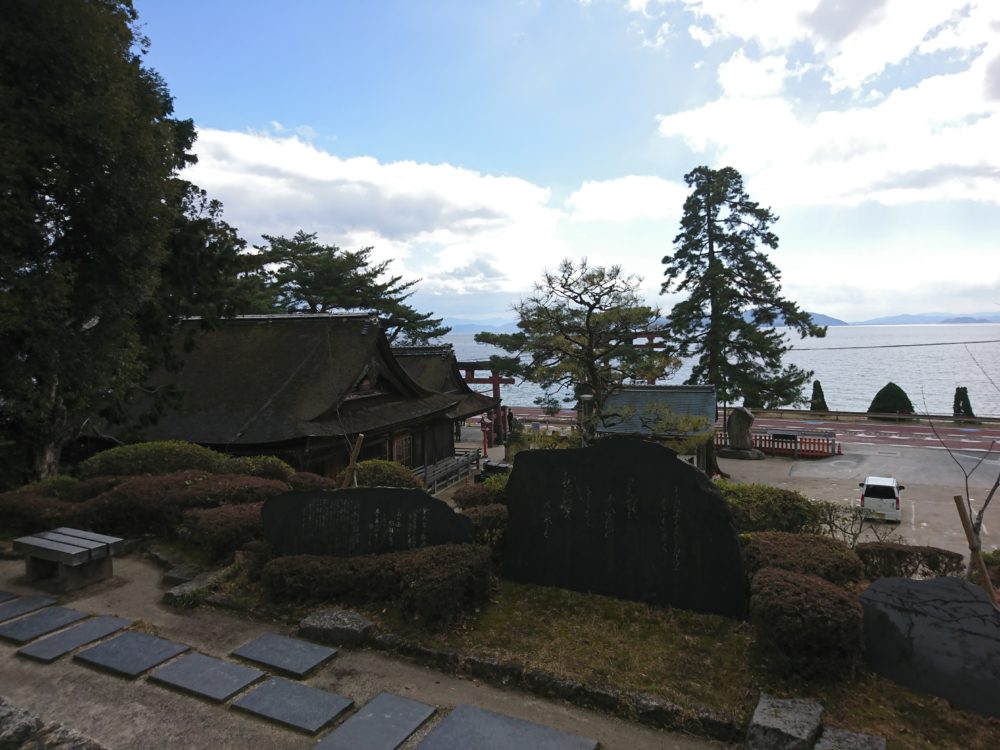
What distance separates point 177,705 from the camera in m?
4.28

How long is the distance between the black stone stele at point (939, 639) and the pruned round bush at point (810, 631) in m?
0.21

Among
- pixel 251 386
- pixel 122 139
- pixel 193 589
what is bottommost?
pixel 193 589

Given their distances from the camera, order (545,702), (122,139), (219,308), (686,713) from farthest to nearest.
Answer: (219,308) < (122,139) < (545,702) < (686,713)

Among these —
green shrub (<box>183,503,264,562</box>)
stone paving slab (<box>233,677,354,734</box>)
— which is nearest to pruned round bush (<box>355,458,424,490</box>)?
green shrub (<box>183,503,264,562</box>)

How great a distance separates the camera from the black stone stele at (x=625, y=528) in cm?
559

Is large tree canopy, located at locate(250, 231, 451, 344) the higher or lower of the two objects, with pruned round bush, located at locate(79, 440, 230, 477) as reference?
higher

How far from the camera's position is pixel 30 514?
809cm

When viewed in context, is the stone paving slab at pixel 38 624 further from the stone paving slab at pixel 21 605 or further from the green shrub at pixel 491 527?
the green shrub at pixel 491 527

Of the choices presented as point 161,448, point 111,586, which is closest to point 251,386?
point 161,448

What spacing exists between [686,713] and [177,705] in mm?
3642

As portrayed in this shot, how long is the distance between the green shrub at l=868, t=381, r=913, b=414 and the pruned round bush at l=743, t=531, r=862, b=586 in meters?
34.6

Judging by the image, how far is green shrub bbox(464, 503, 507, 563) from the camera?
6840 millimetres

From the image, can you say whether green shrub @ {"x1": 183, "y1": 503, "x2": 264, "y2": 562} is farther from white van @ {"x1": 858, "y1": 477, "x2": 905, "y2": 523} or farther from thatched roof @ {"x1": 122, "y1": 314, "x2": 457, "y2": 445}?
white van @ {"x1": 858, "y1": 477, "x2": 905, "y2": 523}

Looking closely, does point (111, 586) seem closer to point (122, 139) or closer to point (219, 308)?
point (122, 139)
